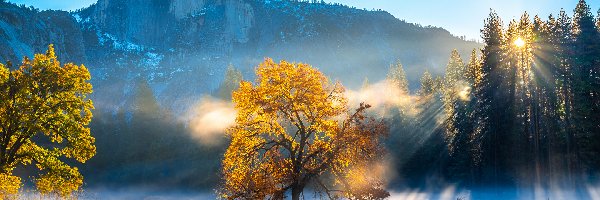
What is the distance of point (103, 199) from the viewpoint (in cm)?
6053

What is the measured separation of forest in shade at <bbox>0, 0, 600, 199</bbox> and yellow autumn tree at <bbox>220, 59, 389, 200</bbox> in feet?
0.17

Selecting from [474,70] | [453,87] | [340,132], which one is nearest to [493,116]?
[474,70]

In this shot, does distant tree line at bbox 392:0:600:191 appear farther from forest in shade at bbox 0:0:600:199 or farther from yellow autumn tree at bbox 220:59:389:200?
yellow autumn tree at bbox 220:59:389:200

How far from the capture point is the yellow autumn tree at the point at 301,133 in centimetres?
1712

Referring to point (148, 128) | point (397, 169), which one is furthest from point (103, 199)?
point (397, 169)

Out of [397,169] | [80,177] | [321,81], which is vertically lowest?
[80,177]

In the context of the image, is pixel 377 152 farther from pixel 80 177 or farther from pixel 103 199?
pixel 103 199

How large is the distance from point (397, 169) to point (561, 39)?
2834 centimetres

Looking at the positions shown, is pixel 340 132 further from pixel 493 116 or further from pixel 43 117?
pixel 493 116

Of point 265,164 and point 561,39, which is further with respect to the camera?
point 561,39

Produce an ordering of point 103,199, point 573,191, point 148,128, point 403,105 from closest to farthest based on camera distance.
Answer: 1. point 573,191
2. point 103,199
3. point 148,128
4. point 403,105

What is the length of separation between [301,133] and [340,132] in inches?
63.4

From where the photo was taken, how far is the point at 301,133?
17.8 metres

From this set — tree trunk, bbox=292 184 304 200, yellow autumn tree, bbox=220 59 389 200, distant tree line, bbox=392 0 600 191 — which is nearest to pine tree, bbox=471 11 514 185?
distant tree line, bbox=392 0 600 191
